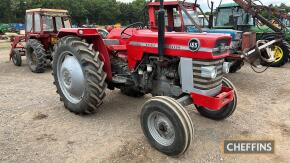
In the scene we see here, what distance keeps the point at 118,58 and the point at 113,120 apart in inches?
41.8

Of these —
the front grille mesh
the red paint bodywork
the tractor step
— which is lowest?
the red paint bodywork

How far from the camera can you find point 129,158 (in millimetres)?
3598

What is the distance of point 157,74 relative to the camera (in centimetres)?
440

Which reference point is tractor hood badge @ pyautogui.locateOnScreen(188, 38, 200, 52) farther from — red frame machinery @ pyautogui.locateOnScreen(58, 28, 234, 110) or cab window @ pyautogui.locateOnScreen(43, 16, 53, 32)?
cab window @ pyautogui.locateOnScreen(43, 16, 53, 32)

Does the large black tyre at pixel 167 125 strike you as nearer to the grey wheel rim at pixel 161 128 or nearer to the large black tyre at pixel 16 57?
the grey wheel rim at pixel 161 128

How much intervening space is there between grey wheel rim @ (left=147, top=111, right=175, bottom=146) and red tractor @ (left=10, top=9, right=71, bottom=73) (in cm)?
597

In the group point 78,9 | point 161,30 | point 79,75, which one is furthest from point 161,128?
point 78,9

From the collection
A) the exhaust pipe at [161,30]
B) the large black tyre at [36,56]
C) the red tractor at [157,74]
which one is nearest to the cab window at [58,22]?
the large black tyre at [36,56]

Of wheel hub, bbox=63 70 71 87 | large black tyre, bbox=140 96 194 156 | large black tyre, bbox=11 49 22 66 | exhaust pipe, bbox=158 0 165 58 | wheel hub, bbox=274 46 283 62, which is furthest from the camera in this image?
large black tyre, bbox=11 49 22 66

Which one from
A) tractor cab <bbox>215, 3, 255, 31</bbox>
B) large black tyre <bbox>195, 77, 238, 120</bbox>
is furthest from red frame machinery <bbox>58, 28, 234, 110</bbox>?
tractor cab <bbox>215, 3, 255, 31</bbox>

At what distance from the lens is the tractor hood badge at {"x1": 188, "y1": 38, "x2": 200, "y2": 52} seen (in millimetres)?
3627

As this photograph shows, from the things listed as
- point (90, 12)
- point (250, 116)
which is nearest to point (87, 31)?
point (250, 116)

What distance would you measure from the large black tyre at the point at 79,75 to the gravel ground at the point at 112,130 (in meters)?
0.27

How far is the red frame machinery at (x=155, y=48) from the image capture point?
3.66m
